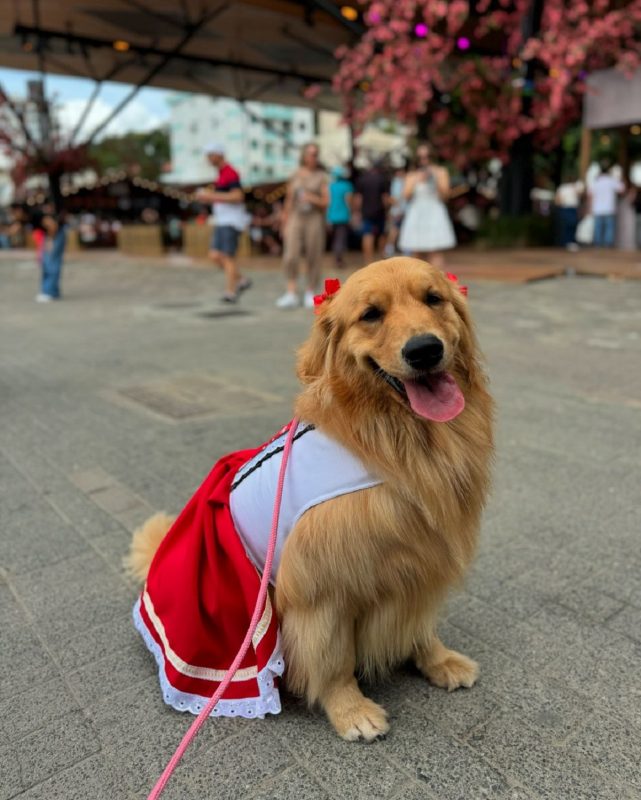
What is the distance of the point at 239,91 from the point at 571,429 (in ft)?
68.5

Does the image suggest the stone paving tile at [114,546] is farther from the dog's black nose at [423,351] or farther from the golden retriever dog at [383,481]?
the dog's black nose at [423,351]

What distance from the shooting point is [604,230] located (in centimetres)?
1706

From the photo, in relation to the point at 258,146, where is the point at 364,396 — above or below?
below

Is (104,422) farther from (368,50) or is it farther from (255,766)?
(368,50)

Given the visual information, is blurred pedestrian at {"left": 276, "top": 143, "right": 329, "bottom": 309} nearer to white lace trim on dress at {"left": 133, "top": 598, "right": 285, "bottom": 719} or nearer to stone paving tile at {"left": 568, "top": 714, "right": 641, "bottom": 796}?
white lace trim on dress at {"left": 133, "top": 598, "right": 285, "bottom": 719}

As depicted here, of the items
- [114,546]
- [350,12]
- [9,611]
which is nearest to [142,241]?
[350,12]

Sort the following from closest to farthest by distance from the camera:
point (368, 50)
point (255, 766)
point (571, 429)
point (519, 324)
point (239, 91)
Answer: point (255, 766)
point (571, 429)
point (519, 324)
point (368, 50)
point (239, 91)

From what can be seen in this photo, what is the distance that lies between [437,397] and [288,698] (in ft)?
3.73

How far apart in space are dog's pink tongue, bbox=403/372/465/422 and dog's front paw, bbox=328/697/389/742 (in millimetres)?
936

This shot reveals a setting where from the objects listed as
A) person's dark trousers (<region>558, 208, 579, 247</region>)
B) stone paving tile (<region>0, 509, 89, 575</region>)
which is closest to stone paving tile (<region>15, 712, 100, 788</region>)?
stone paving tile (<region>0, 509, 89, 575</region>)

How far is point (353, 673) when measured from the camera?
209cm

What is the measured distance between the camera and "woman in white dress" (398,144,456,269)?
34.9 ft

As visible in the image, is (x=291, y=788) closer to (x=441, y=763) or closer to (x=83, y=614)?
(x=441, y=763)

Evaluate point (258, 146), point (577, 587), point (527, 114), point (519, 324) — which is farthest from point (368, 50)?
point (258, 146)
